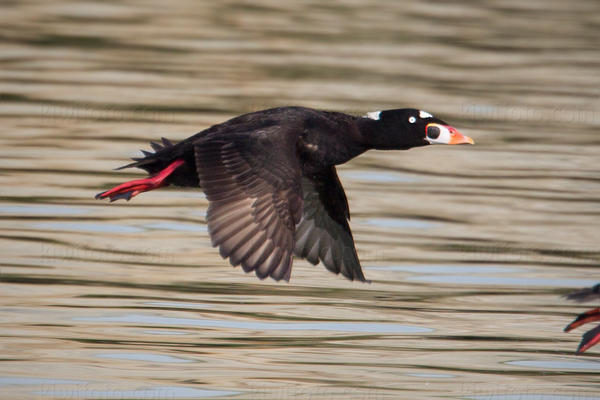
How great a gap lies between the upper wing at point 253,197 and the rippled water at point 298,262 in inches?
26.0

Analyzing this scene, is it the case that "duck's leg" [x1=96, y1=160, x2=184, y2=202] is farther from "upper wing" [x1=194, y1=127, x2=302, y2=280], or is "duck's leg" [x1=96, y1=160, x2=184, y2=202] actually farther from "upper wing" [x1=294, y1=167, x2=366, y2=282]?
"upper wing" [x1=294, y1=167, x2=366, y2=282]

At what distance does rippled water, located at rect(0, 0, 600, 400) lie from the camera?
8.73 m

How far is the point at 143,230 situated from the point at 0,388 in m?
4.38

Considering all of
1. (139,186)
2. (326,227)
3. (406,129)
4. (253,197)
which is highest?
(406,129)

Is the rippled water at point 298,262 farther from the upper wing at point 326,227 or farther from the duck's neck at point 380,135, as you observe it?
the duck's neck at point 380,135

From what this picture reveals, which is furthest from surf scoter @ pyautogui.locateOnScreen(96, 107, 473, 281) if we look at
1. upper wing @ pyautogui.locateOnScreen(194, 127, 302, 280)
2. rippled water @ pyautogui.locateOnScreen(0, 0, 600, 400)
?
rippled water @ pyautogui.locateOnScreen(0, 0, 600, 400)

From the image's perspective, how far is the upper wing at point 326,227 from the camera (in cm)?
1040

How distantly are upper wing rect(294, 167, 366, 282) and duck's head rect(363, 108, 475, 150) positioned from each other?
49 cm

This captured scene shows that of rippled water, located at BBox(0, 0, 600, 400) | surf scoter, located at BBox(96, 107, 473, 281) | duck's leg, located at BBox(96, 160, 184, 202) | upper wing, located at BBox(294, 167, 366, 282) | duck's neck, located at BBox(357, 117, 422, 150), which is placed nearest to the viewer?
rippled water, located at BBox(0, 0, 600, 400)

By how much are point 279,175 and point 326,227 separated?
1.44 m

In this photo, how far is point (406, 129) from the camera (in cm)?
1017

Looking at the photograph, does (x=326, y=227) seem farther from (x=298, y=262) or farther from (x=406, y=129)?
(x=298, y=262)

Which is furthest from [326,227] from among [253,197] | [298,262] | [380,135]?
[253,197]

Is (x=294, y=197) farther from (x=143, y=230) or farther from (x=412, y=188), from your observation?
(x=412, y=188)
